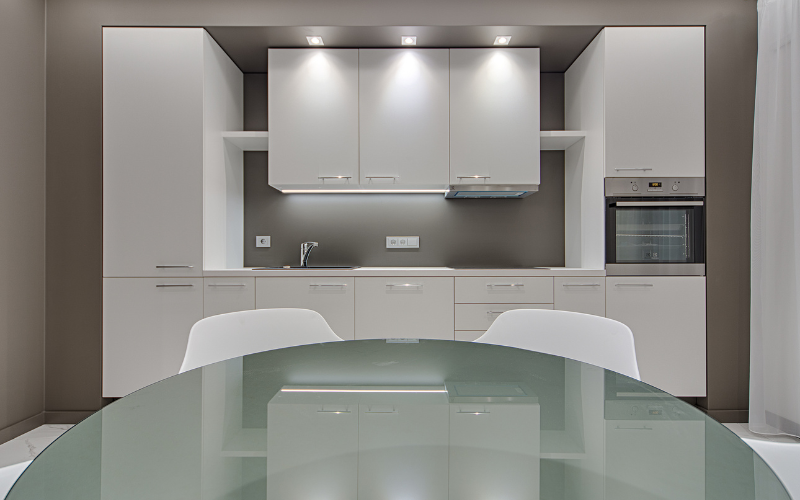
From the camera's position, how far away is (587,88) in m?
2.79

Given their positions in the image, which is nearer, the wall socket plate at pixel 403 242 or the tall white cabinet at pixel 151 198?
the tall white cabinet at pixel 151 198

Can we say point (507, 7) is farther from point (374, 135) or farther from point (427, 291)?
point (427, 291)

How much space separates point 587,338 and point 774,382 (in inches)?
74.2

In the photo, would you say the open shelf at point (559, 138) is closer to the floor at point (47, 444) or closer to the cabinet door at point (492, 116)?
the cabinet door at point (492, 116)

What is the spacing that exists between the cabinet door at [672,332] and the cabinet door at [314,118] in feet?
6.60

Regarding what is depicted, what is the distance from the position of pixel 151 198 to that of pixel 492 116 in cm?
227

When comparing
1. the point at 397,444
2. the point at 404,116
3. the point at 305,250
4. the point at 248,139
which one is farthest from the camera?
the point at 305,250

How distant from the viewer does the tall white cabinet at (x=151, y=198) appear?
2506 mm

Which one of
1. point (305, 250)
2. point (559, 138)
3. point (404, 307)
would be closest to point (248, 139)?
point (305, 250)

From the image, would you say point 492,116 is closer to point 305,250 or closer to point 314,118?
point 314,118

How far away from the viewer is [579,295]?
99.3 inches

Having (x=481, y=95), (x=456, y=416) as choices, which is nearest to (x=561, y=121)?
(x=481, y=95)

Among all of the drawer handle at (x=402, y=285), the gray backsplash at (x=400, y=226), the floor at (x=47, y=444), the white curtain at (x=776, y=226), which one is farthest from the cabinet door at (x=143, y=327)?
the white curtain at (x=776, y=226)

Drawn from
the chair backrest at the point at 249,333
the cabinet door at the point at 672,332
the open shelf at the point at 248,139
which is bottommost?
the cabinet door at the point at 672,332
